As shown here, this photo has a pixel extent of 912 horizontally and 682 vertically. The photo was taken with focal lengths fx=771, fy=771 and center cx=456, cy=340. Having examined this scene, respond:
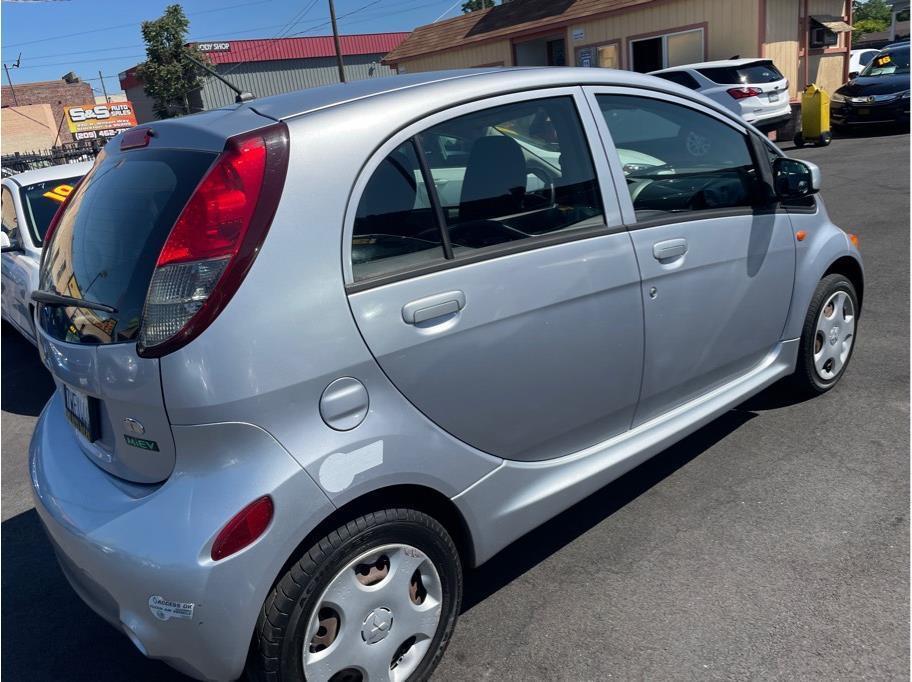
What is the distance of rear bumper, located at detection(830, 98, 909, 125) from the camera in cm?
1595

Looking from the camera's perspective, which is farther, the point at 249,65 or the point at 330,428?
the point at 249,65

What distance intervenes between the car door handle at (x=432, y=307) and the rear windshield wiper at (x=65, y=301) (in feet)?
2.69

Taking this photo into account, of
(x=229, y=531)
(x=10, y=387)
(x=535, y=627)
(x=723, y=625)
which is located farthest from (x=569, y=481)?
(x=10, y=387)

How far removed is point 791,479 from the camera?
11.4 feet

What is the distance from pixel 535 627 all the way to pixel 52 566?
2.21 metres

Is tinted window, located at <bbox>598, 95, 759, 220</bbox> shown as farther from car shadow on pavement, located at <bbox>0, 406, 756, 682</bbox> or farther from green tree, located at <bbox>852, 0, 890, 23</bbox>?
green tree, located at <bbox>852, 0, 890, 23</bbox>

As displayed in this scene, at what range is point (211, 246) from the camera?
6.57ft

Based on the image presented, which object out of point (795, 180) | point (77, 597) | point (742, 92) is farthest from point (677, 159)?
point (742, 92)

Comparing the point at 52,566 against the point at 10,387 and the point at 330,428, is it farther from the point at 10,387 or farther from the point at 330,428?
the point at 10,387

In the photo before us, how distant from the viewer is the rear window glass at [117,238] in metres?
2.12

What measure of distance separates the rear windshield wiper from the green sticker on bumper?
0.36 meters

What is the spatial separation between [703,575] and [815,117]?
1540cm

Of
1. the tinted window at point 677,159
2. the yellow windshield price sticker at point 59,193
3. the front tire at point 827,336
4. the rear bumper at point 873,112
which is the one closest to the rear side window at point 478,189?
the tinted window at point 677,159

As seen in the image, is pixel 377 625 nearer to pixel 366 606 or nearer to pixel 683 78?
pixel 366 606
